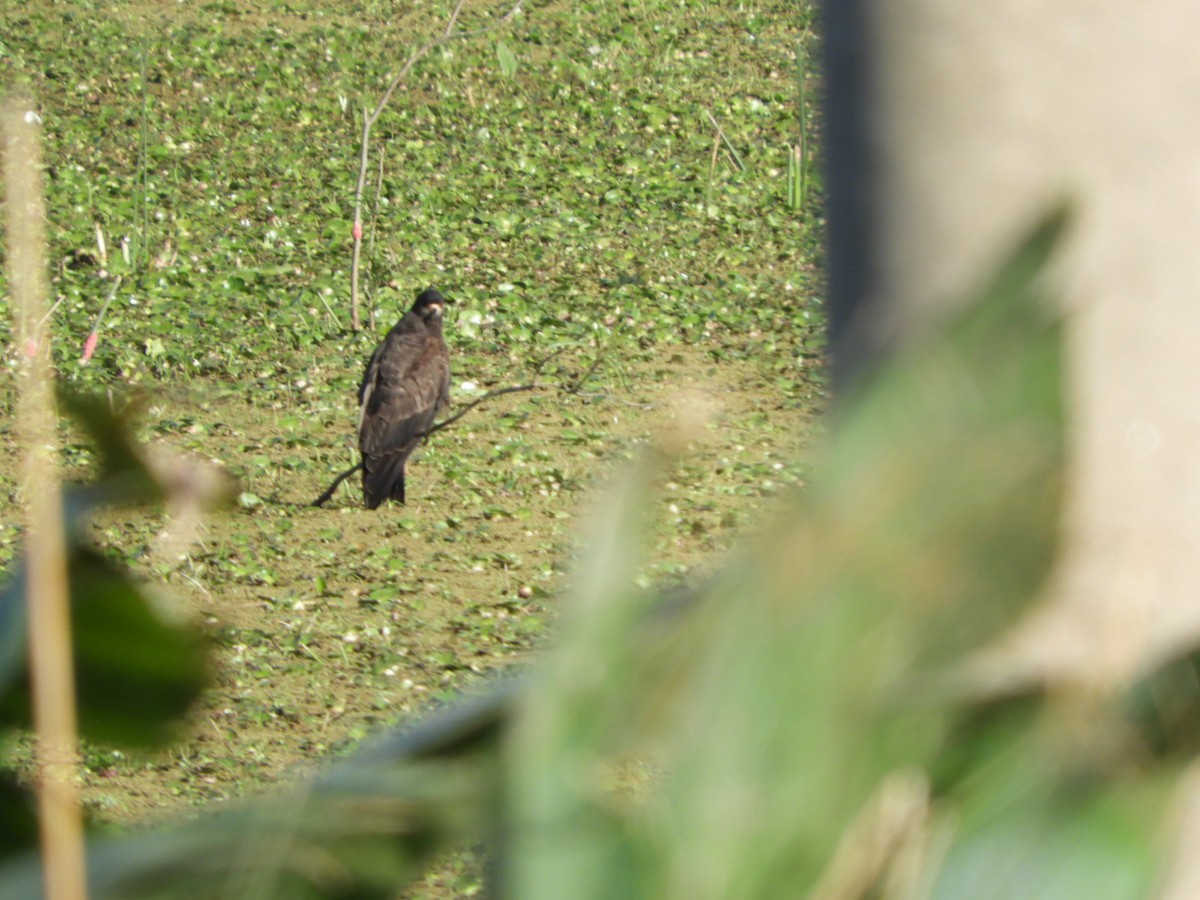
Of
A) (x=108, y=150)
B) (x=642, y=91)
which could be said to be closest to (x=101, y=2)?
(x=108, y=150)

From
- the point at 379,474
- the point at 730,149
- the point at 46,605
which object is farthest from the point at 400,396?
the point at 46,605

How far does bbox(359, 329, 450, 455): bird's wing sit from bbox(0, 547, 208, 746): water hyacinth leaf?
17.3 feet

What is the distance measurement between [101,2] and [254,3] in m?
1.20

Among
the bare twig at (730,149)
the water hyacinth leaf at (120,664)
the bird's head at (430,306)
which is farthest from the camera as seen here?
the bare twig at (730,149)

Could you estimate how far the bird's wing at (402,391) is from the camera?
6176mm

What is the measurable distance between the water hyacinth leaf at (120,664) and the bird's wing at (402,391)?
528 centimetres

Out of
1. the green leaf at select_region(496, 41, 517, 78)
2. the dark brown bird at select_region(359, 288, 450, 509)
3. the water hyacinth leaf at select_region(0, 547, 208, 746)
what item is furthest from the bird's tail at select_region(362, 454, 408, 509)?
the water hyacinth leaf at select_region(0, 547, 208, 746)

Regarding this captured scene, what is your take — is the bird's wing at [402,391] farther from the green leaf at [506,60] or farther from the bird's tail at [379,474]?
the green leaf at [506,60]

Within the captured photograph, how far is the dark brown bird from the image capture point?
20.2ft

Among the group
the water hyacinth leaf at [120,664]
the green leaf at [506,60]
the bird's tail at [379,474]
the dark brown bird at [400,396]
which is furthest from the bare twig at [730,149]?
the water hyacinth leaf at [120,664]

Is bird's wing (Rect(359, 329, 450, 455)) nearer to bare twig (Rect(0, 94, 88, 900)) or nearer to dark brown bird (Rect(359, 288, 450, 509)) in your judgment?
dark brown bird (Rect(359, 288, 450, 509))

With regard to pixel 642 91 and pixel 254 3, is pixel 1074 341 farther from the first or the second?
pixel 254 3

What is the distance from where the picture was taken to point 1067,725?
41 centimetres

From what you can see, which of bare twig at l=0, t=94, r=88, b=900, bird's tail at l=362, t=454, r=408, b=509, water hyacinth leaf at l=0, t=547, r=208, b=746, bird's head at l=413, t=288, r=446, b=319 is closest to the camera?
bare twig at l=0, t=94, r=88, b=900
